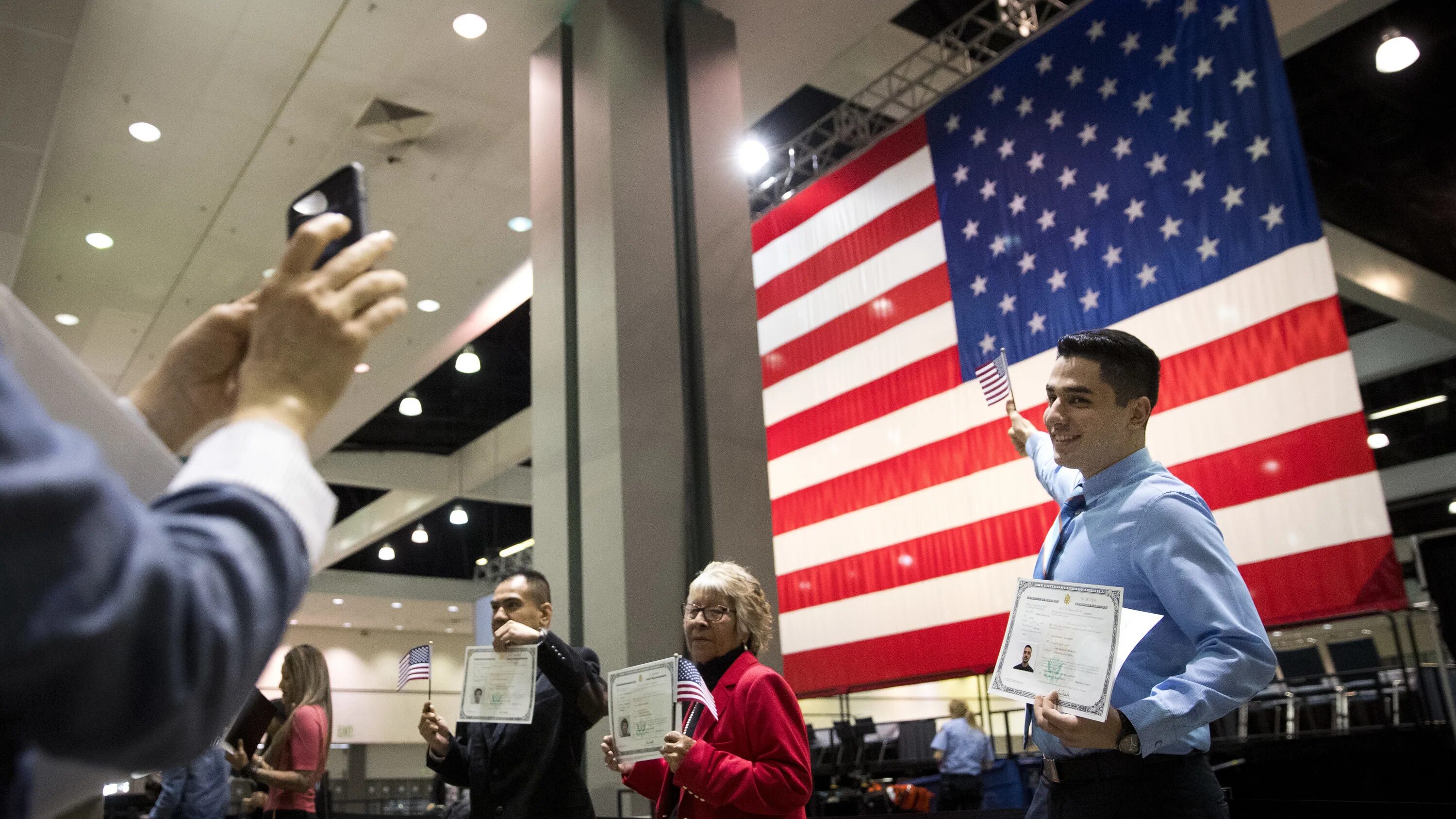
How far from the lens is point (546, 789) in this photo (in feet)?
9.98

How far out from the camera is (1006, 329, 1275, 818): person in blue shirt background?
1695 millimetres

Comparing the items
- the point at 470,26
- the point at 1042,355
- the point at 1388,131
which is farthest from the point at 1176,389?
the point at 1388,131

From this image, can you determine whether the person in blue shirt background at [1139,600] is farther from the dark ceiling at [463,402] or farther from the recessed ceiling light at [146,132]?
the dark ceiling at [463,402]

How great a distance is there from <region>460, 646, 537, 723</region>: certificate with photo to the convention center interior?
2 centimetres

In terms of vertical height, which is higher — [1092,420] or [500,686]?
[1092,420]

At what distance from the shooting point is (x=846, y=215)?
328 inches

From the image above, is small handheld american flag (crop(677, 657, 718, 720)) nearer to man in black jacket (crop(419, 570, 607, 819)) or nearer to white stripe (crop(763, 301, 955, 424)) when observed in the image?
man in black jacket (crop(419, 570, 607, 819))

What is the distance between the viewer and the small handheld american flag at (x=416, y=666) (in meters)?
3.55

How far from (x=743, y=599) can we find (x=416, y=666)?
1436 mm

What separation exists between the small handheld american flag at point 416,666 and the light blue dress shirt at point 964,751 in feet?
21.3

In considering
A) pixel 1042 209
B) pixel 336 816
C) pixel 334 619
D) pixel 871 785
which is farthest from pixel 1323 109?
pixel 334 619

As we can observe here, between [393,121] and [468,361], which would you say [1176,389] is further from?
[468,361]

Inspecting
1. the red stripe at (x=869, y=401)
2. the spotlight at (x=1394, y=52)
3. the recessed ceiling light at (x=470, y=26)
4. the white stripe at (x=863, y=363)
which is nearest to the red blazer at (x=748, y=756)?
the recessed ceiling light at (x=470, y=26)

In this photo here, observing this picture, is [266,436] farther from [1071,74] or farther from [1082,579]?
[1071,74]
